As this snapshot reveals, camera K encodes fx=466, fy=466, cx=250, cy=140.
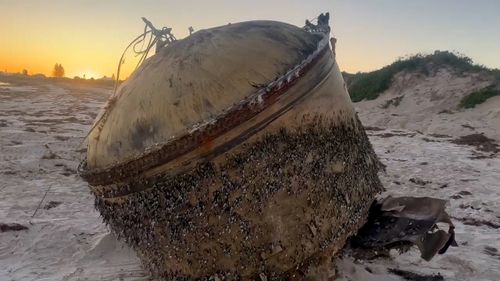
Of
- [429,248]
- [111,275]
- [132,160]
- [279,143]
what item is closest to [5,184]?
[111,275]

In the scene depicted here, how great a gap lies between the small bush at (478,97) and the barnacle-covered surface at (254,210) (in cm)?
1434

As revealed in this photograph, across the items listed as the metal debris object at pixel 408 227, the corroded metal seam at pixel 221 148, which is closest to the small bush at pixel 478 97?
the metal debris object at pixel 408 227

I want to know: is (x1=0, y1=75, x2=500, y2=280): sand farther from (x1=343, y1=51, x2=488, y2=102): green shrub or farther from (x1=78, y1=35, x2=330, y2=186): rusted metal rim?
(x1=343, y1=51, x2=488, y2=102): green shrub

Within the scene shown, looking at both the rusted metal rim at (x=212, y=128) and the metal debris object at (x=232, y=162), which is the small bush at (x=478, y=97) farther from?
the rusted metal rim at (x=212, y=128)

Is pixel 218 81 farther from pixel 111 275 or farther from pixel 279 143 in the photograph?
pixel 111 275

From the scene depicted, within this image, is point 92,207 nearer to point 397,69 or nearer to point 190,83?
point 190,83

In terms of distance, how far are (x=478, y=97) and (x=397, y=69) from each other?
6.27m

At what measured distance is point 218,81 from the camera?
2225 mm

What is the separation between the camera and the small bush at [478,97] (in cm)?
1509

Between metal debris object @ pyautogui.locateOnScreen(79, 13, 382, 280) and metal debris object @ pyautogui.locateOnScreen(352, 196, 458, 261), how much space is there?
27 cm

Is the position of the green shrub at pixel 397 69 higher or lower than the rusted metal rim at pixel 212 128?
higher

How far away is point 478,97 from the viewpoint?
15227 mm

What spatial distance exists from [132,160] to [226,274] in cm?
72

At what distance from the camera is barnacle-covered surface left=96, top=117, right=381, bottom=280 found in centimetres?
218
